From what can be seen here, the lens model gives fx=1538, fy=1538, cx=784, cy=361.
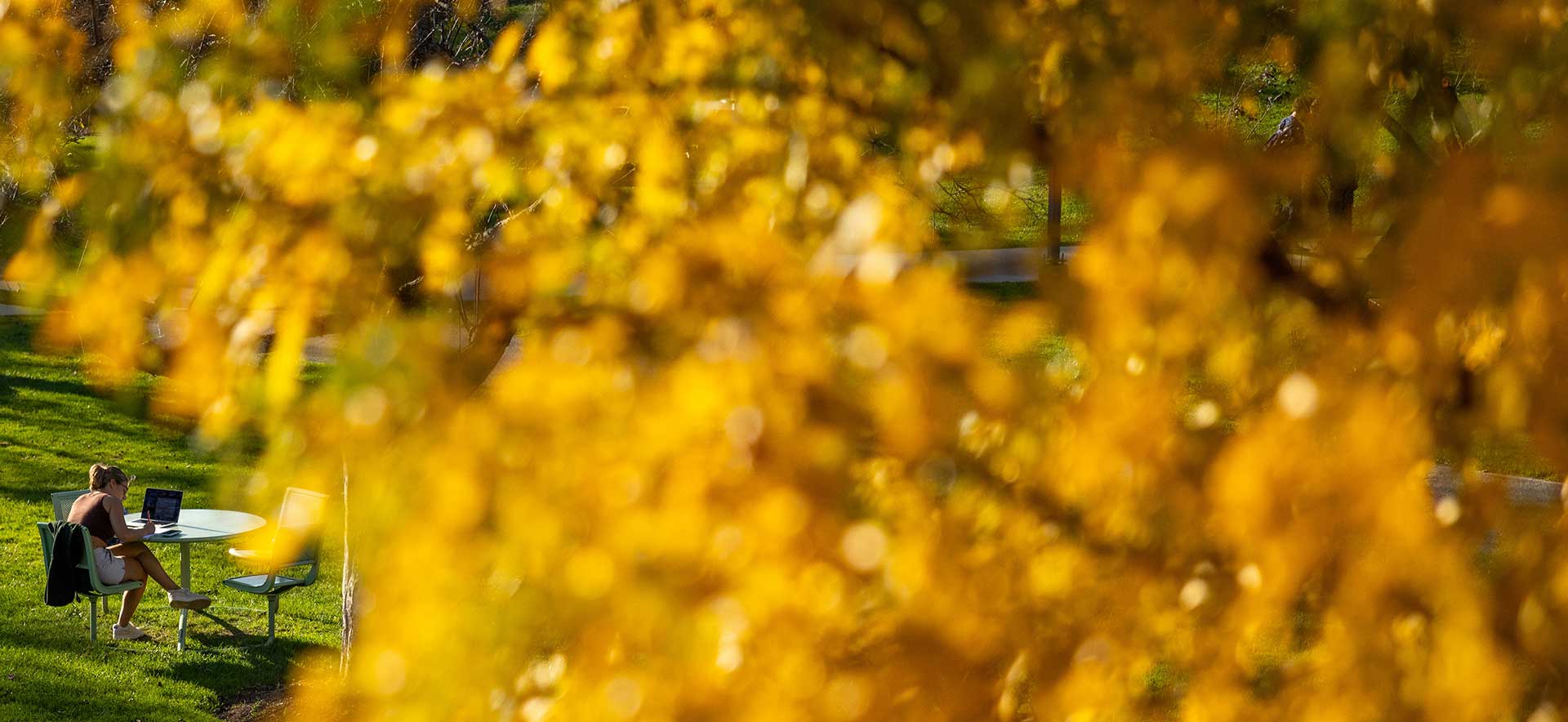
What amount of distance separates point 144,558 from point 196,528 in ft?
1.13

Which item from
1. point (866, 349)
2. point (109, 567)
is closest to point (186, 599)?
point (109, 567)

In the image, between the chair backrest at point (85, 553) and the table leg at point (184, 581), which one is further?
the table leg at point (184, 581)

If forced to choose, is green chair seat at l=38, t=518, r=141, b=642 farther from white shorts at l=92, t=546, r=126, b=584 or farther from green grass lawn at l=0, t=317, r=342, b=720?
green grass lawn at l=0, t=317, r=342, b=720

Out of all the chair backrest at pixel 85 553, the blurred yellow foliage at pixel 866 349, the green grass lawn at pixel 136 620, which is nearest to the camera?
the blurred yellow foliage at pixel 866 349

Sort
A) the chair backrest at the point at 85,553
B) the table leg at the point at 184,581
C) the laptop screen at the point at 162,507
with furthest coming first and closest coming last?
the laptop screen at the point at 162,507 → the table leg at the point at 184,581 → the chair backrest at the point at 85,553

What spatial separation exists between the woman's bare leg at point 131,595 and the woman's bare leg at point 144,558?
0.11 feet

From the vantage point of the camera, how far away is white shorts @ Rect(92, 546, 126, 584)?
829cm

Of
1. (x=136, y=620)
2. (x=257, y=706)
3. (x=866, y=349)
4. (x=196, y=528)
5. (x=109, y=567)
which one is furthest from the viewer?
(x=136, y=620)

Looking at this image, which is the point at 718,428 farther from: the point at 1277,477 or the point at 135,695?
the point at 135,695

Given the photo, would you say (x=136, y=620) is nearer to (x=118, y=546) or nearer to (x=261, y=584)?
(x=118, y=546)

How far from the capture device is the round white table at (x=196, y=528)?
28.0 feet

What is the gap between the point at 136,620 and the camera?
364 inches

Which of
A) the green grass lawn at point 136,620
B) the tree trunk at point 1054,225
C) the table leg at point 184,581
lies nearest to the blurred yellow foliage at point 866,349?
the tree trunk at point 1054,225

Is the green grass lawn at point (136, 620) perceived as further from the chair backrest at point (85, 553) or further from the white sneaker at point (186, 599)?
the chair backrest at point (85, 553)
